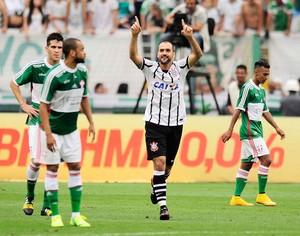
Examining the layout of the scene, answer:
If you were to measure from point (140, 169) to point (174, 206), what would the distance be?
19.1 ft

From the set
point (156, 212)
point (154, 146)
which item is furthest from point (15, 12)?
point (154, 146)

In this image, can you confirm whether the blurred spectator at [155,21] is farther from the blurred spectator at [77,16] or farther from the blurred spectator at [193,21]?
the blurred spectator at [193,21]

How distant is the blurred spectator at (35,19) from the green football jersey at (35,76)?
11257 mm

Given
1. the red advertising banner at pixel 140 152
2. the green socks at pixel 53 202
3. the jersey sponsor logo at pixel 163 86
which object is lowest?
the red advertising banner at pixel 140 152

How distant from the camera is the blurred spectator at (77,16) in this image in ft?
82.0

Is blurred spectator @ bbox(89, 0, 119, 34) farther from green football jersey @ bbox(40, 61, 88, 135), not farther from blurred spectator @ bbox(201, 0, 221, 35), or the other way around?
green football jersey @ bbox(40, 61, 88, 135)

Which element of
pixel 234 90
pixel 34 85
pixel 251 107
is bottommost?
pixel 234 90

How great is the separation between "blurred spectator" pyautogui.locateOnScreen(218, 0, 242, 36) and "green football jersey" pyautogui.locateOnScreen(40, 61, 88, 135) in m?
14.0

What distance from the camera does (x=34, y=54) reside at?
24703 millimetres

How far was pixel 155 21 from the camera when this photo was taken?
24578 millimetres

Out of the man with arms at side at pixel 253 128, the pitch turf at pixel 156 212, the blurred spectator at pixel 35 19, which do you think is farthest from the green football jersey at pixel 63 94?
the blurred spectator at pixel 35 19

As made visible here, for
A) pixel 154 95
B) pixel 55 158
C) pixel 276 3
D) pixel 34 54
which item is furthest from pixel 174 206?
pixel 276 3

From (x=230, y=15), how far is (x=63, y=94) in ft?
47.2

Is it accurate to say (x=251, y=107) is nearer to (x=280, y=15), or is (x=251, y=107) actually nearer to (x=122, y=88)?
(x=122, y=88)
